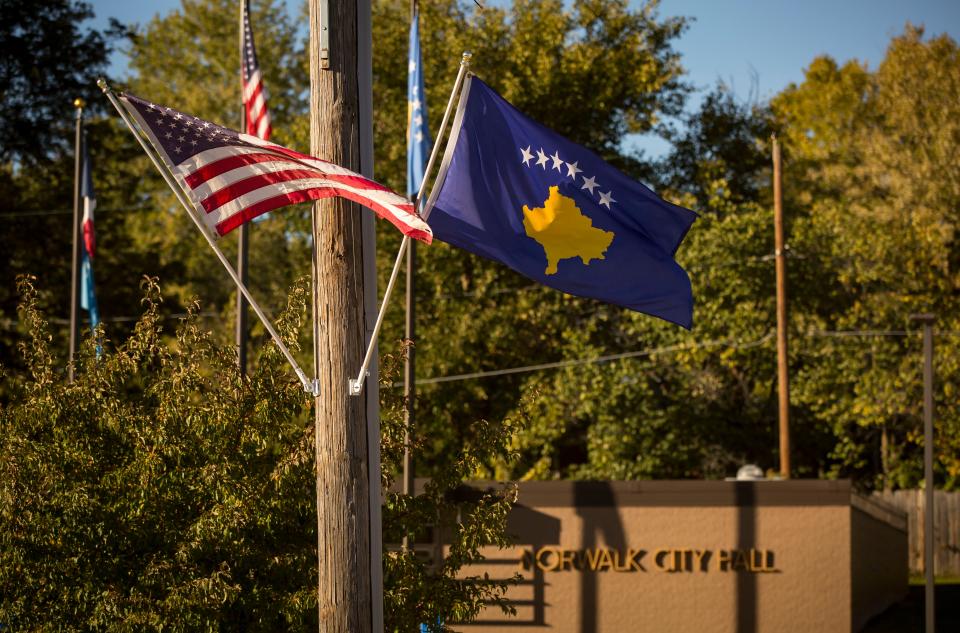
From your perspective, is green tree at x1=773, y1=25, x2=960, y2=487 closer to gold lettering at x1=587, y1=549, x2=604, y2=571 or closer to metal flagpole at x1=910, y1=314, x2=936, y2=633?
metal flagpole at x1=910, y1=314, x2=936, y2=633

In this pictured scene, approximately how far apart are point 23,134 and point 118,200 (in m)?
8.61

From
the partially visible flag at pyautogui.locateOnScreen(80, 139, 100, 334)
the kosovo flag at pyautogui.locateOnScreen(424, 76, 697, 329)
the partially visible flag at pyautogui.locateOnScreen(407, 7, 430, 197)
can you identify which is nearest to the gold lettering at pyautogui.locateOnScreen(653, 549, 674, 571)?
the partially visible flag at pyautogui.locateOnScreen(407, 7, 430, 197)

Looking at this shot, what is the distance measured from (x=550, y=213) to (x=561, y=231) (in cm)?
14

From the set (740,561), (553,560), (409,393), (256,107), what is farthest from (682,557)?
(256,107)

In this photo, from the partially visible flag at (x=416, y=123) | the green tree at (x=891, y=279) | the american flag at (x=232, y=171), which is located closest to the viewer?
the american flag at (x=232, y=171)

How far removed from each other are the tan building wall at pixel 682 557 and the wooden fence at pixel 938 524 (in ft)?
48.9

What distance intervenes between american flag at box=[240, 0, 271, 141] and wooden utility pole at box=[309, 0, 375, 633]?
11432 mm

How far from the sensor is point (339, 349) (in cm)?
714

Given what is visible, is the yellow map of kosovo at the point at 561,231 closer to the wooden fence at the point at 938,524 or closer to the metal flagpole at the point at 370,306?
the metal flagpole at the point at 370,306

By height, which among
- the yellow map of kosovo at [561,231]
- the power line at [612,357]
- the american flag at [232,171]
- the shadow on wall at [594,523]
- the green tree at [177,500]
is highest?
the american flag at [232,171]

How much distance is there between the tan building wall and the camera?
742 inches

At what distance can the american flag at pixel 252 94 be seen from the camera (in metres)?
19.0

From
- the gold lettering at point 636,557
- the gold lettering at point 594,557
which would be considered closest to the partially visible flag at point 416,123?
the gold lettering at point 594,557

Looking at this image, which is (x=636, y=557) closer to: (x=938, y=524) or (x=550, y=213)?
(x=550, y=213)
